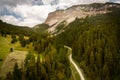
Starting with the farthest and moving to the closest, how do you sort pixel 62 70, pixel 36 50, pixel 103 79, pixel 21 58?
1. pixel 36 50
2. pixel 103 79
3. pixel 62 70
4. pixel 21 58

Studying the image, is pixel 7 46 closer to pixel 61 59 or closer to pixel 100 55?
pixel 61 59

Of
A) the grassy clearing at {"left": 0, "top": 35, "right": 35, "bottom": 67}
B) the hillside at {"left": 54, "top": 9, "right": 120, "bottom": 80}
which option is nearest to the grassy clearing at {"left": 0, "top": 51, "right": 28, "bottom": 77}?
the grassy clearing at {"left": 0, "top": 35, "right": 35, "bottom": 67}

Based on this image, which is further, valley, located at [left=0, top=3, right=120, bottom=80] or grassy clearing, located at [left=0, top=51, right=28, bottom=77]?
valley, located at [left=0, top=3, right=120, bottom=80]

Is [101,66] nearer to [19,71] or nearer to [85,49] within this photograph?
[85,49]

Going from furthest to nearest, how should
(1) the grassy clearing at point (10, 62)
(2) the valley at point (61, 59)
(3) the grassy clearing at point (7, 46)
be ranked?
(3) the grassy clearing at point (7, 46) → (2) the valley at point (61, 59) → (1) the grassy clearing at point (10, 62)

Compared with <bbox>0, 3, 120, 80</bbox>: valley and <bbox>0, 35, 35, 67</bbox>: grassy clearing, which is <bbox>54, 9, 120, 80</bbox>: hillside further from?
<bbox>0, 35, 35, 67</bbox>: grassy clearing

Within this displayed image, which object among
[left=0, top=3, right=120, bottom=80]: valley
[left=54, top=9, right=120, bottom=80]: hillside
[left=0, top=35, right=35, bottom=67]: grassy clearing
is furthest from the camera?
[left=0, top=35, right=35, bottom=67]: grassy clearing

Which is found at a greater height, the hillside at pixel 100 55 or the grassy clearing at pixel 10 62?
the grassy clearing at pixel 10 62

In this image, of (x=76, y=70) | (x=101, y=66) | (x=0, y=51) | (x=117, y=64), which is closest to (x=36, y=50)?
(x=0, y=51)

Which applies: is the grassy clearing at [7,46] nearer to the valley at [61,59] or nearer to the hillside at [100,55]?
the valley at [61,59]

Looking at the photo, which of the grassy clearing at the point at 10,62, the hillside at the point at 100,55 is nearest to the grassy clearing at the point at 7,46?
the grassy clearing at the point at 10,62

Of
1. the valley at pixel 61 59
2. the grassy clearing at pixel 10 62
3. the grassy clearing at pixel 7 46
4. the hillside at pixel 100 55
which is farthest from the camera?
the grassy clearing at pixel 7 46
